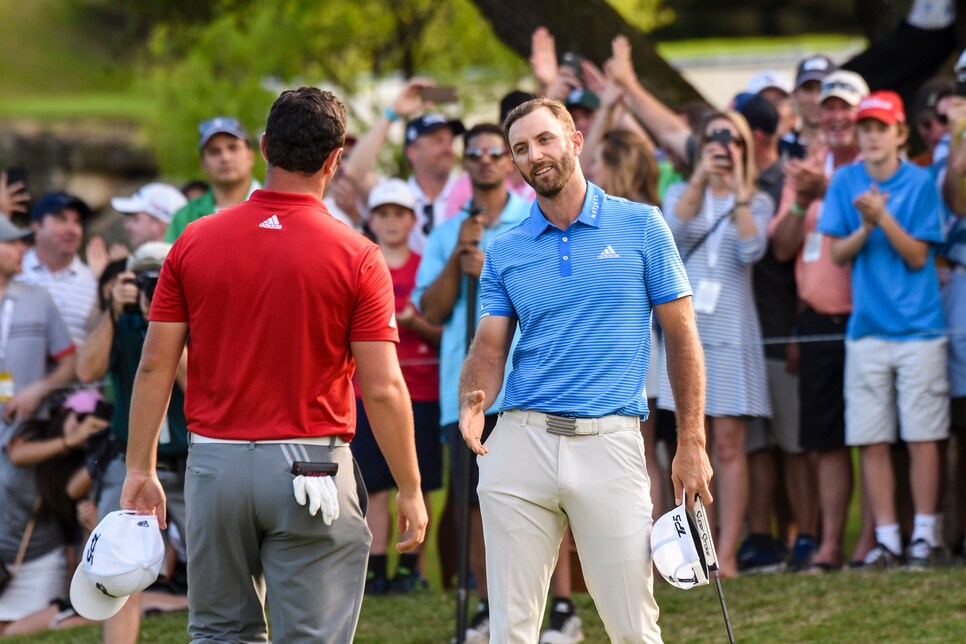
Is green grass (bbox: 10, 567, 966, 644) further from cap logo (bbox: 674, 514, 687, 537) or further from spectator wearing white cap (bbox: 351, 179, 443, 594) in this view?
cap logo (bbox: 674, 514, 687, 537)

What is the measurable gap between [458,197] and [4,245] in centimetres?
279

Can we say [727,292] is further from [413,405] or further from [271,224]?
[271,224]

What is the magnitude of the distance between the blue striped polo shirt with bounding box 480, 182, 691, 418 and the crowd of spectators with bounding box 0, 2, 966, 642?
2.13 metres

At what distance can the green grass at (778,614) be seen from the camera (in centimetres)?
702

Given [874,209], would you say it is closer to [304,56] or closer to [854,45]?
[304,56]

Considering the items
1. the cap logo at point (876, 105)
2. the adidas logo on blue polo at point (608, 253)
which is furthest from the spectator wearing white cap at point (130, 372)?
the cap logo at point (876, 105)

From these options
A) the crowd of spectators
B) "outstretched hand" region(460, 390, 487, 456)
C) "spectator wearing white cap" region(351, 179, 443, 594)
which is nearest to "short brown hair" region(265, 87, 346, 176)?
"outstretched hand" region(460, 390, 487, 456)

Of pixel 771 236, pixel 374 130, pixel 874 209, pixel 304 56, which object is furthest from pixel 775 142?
pixel 304 56

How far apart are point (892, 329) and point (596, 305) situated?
11.0 feet

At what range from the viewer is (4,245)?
9.14m

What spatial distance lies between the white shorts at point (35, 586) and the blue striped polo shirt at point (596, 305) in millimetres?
4485

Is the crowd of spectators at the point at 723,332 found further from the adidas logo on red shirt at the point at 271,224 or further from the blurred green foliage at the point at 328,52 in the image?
the blurred green foliage at the point at 328,52

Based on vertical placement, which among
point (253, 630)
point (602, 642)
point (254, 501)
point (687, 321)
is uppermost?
point (687, 321)

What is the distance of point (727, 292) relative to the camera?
8.43 meters
